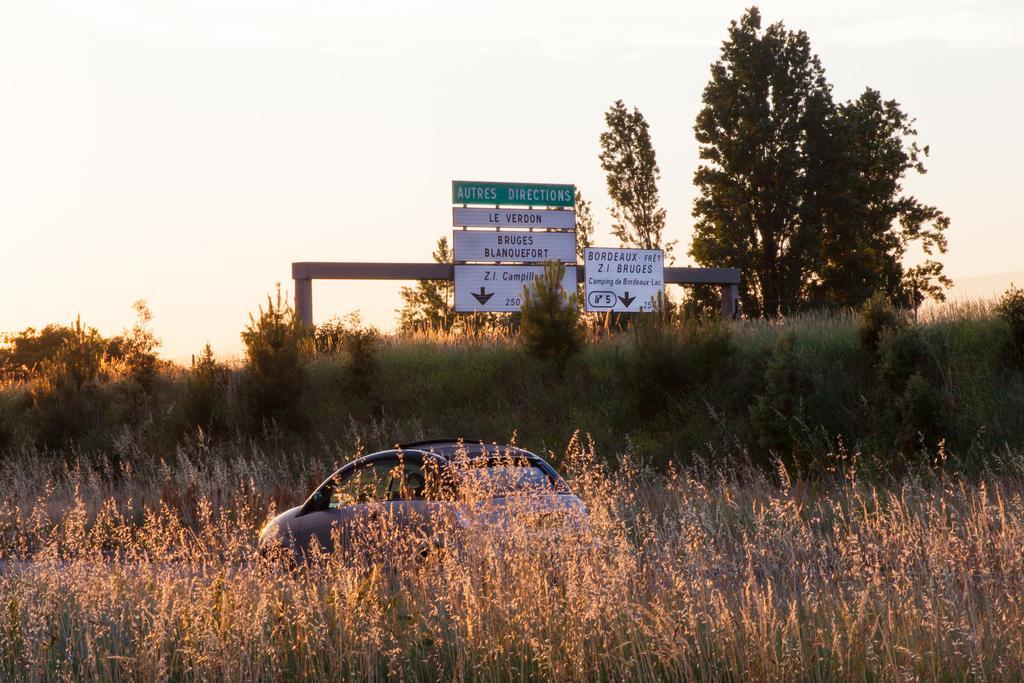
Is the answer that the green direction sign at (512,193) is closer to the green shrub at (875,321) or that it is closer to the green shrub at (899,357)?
the green shrub at (875,321)

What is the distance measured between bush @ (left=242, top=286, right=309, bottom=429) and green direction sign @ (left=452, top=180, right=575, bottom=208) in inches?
353

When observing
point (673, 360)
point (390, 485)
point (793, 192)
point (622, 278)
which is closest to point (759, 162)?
point (793, 192)

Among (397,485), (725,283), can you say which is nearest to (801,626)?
(397,485)

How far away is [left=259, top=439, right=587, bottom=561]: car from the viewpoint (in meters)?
8.27

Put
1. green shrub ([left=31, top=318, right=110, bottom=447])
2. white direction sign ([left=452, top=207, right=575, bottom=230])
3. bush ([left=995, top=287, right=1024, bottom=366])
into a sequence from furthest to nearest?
1. white direction sign ([left=452, top=207, right=575, bottom=230])
2. green shrub ([left=31, top=318, right=110, bottom=447])
3. bush ([left=995, top=287, right=1024, bottom=366])

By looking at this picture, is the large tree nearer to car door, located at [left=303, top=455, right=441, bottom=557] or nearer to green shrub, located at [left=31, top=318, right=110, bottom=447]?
green shrub, located at [left=31, top=318, right=110, bottom=447]

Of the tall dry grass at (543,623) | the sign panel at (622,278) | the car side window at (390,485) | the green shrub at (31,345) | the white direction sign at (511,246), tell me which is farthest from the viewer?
the green shrub at (31,345)

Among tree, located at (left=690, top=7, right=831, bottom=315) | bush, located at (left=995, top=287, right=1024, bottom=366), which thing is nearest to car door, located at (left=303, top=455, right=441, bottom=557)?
bush, located at (left=995, top=287, right=1024, bottom=366)

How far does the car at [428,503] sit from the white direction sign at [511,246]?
66.8 feet

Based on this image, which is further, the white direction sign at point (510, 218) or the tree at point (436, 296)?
the tree at point (436, 296)

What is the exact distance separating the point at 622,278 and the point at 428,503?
93.0ft

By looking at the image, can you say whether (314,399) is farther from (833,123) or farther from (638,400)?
(833,123)

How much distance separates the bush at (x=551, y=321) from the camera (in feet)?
90.1

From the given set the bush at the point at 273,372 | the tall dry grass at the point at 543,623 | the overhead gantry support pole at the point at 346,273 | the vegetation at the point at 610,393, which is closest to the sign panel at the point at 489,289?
the overhead gantry support pole at the point at 346,273
